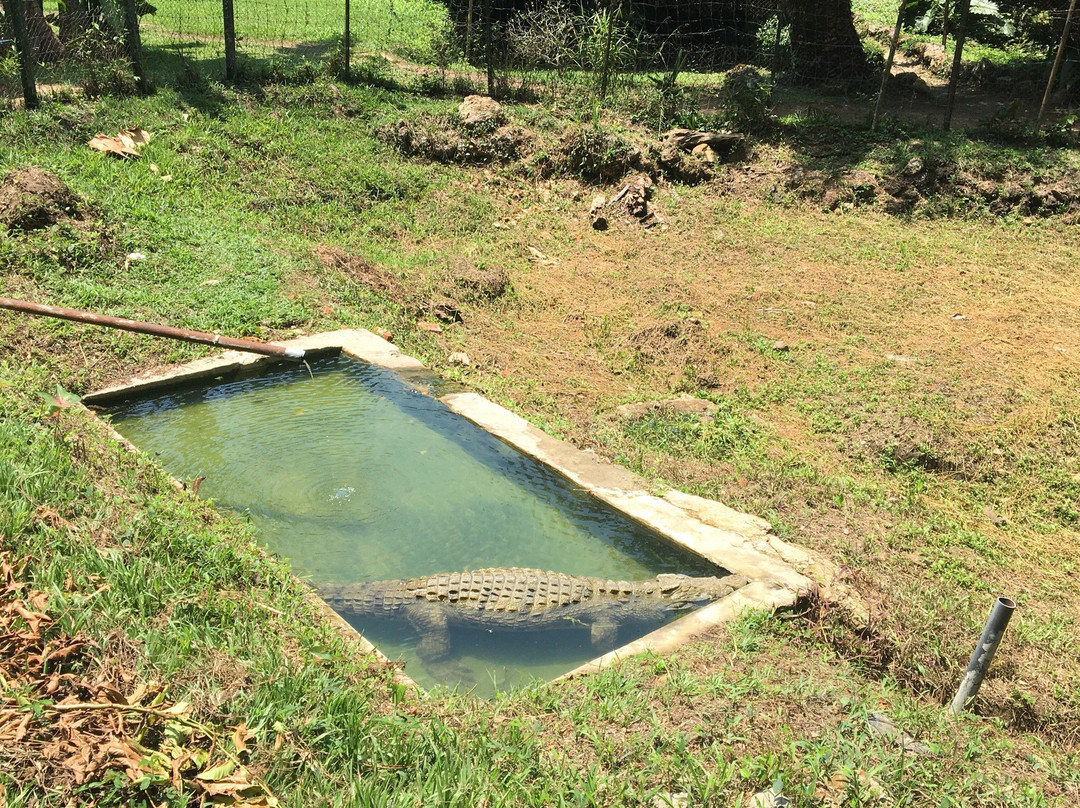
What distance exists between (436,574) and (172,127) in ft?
25.4

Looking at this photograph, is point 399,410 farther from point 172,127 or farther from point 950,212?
point 950,212

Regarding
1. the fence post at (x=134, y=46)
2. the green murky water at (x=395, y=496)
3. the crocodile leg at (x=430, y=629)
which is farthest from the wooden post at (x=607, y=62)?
the crocodile leg at (x=430, y=629)

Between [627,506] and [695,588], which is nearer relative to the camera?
[695,588]

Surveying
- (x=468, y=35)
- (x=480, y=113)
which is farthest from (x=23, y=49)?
(x=468, y=35)

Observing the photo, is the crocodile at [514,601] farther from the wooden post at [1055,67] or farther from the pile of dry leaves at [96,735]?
the wooden post at [1055,67]

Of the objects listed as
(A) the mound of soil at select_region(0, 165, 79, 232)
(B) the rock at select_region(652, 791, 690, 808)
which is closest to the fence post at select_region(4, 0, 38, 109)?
(A) the mound of soil at select_region(0, 165, 79, 232)

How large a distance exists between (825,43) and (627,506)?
1151cm

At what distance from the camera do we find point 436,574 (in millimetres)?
4383

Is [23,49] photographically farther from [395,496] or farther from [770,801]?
[770,801]

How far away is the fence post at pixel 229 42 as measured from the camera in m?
10.9

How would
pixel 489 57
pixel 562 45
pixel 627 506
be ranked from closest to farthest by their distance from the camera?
1. pixel 627 506
2. pixel 489 57
3. pixel 562 45

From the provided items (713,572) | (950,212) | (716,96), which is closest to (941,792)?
(713,572)

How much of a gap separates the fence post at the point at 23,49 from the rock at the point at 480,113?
5058mm

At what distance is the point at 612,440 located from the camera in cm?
576
